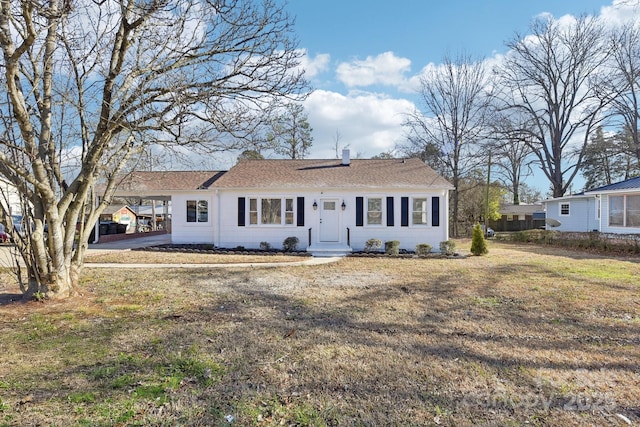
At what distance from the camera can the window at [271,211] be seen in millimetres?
14430

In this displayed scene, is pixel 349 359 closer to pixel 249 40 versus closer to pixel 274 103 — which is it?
pixel 274 103

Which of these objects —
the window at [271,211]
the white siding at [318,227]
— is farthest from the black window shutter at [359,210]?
the window at [271,211]

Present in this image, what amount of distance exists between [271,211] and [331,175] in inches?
127

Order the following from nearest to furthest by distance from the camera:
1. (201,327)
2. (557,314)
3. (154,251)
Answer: (201,327) → (557,314) → (154,251)

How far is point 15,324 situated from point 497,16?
1395 cm

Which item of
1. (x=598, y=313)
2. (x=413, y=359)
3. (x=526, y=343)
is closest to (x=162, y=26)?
(x=413, y=359)

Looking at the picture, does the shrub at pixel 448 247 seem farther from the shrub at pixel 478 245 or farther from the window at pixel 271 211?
the window at pixel 271 211

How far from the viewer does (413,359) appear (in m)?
3.71

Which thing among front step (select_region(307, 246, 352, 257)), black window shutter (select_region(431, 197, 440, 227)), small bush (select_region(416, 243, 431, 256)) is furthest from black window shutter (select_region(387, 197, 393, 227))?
front step (select_region(307, 246, 352, 257))

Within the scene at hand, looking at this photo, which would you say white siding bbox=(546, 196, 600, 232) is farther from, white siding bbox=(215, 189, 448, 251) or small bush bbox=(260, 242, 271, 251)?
small bush bbox=(260, 242, 271, 251)

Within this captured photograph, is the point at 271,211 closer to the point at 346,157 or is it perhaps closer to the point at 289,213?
the point at 289,213

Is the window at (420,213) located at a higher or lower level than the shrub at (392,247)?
higher

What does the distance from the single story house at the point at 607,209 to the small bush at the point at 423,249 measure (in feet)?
36.9

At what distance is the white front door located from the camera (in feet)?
46.9
